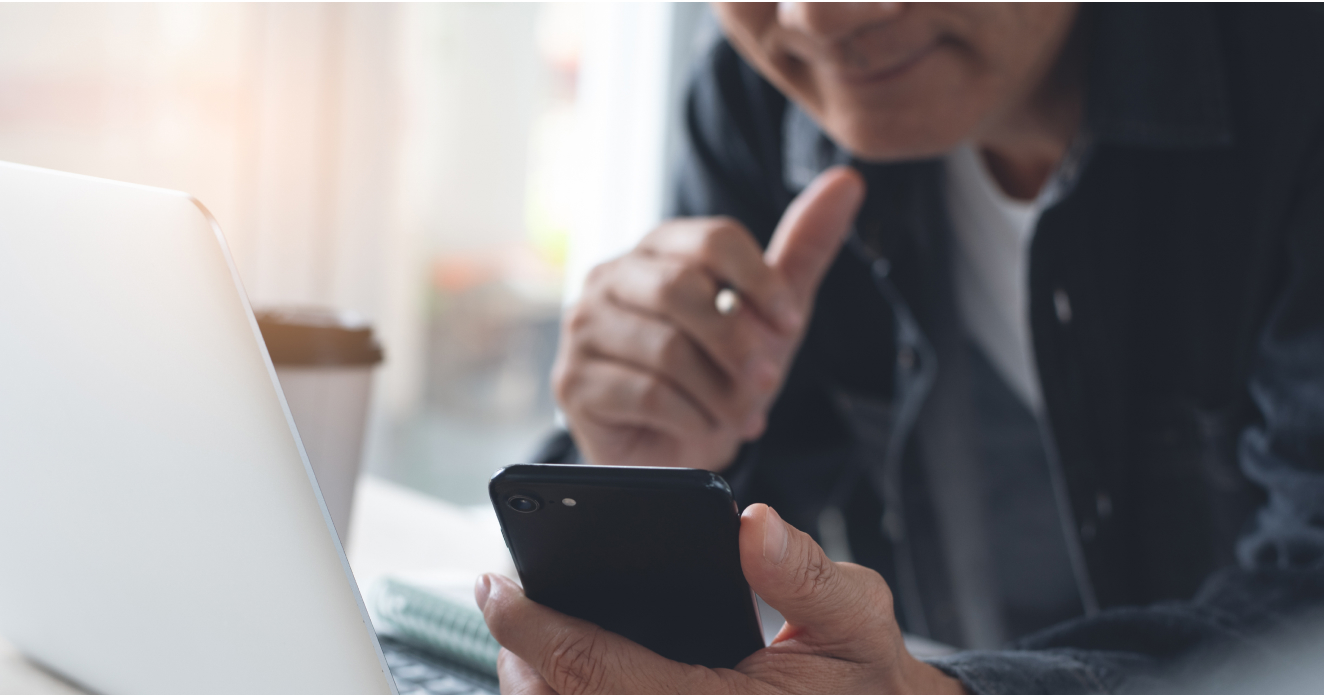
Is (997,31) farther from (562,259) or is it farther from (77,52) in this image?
(562,259)

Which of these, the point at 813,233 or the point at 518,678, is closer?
the point at 518,678

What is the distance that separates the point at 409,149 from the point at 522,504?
2145mm

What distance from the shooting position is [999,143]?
0.93 m

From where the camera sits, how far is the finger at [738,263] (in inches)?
27.9

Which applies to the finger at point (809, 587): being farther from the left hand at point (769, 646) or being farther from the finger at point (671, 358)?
the finger at point (671, 358)

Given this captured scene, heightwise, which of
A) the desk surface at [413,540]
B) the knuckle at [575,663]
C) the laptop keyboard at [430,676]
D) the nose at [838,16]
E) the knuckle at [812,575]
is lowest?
the desk surface at [413,540]

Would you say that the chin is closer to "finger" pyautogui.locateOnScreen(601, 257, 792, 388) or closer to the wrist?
"finger" pyautogui.locateOnScreen(601, 257, 792, 388)

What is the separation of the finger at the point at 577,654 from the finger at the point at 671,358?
0.39m

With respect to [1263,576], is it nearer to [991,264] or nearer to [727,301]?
[727,301]

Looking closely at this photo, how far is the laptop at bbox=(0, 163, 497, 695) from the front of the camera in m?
0.28

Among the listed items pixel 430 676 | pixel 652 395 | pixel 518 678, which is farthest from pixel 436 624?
pixel 652 395

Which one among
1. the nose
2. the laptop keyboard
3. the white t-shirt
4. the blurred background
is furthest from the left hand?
the blurred background

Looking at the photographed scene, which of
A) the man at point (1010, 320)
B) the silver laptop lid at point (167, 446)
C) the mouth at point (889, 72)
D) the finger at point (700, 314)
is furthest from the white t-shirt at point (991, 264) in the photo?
the silver laptop lid at point (167, 446)

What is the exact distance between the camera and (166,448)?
0.29m
